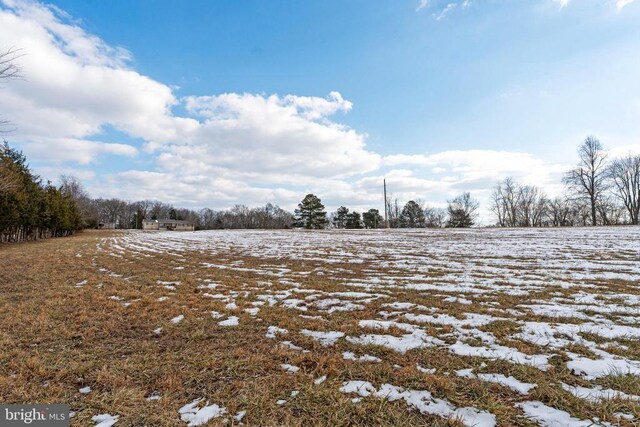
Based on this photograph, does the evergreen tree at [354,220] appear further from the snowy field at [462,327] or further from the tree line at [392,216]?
the snowy field at [462,327]

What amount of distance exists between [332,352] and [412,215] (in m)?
68.6

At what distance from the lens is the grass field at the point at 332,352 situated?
253cm

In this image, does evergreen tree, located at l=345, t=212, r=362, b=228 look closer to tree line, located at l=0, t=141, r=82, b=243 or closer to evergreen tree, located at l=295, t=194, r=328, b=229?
evergreen tree, located at l=295, t=194, r=328, b=229

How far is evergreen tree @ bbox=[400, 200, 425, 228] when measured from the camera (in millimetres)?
68875

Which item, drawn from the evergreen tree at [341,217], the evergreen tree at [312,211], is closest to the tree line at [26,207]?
the evergreen tree at [312,211]

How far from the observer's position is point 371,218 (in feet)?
235

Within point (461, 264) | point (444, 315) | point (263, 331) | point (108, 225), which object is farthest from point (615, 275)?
point (108, 225)

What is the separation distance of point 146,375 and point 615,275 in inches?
435

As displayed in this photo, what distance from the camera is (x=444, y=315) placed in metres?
5.03

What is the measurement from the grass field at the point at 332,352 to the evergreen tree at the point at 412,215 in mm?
62718
